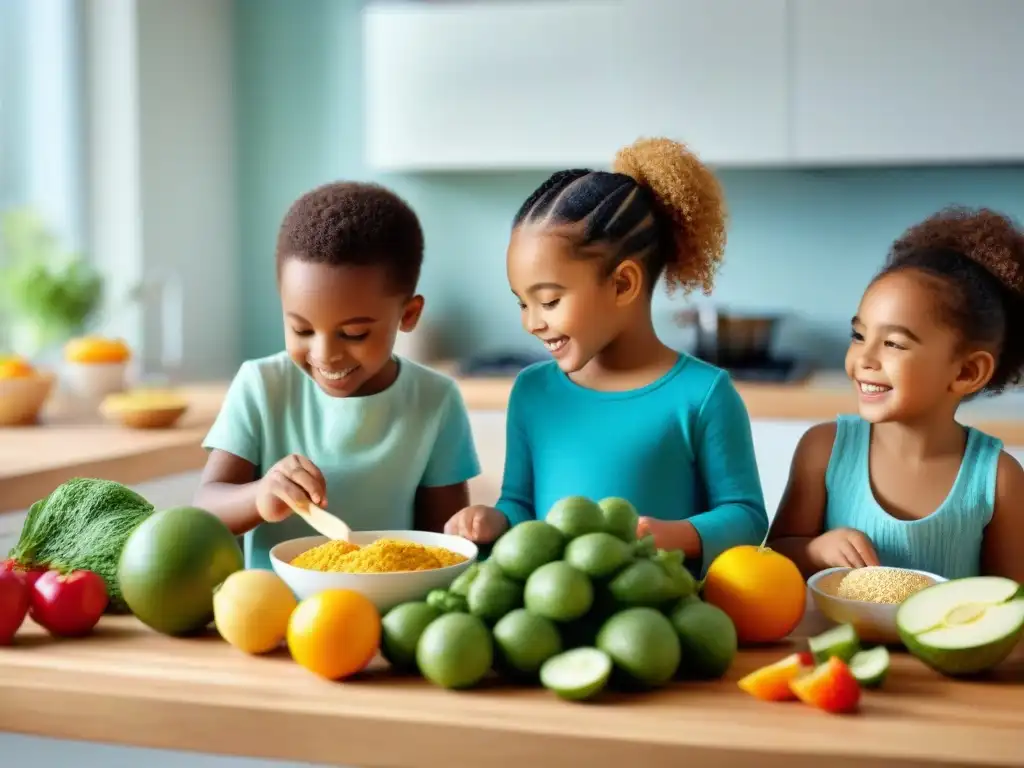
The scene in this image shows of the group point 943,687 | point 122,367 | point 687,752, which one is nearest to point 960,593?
point 943,687

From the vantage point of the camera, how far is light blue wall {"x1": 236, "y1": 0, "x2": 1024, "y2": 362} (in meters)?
3.50

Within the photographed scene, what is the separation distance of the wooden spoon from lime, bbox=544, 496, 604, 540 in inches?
8.8

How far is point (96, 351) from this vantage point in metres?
2.82

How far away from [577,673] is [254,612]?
0.27 m

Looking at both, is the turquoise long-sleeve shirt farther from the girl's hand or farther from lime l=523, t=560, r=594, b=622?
lime l=523, t=560, r=594, b=622

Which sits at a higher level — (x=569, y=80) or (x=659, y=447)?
(x=569, y=80)

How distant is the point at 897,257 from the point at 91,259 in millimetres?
2566

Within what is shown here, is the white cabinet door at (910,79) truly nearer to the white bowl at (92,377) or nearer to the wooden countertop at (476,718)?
the white bowl at (92,377)

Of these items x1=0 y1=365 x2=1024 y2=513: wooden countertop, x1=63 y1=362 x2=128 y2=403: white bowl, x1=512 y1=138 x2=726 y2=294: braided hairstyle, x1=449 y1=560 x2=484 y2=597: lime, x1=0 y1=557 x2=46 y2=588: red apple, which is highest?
x1=512 y1=138 x2=726 y2=294: braided hairstyle

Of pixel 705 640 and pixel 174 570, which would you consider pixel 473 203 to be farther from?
pixel 705 640

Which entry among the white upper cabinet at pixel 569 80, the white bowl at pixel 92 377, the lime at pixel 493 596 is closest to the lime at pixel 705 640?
the lime at pixel 493 596

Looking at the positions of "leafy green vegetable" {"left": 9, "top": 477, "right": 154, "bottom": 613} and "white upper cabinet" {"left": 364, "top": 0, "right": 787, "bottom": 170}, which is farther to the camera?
"white upper cabinet" {"left": 364, "top": 0, "right": 787, "bottom": 170}

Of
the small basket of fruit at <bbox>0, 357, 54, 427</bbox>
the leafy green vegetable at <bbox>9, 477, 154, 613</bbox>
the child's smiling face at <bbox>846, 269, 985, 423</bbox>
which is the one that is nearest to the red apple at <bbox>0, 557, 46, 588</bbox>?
the leafy green vegetable at <bbox>9, 477, 154, 613</bbox>

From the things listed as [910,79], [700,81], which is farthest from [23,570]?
[910,79]
